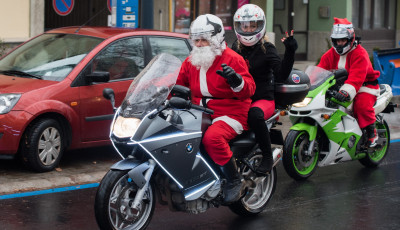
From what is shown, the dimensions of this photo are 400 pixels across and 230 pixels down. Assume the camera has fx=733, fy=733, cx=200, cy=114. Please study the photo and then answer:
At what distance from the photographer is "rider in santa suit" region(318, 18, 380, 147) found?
27.3 feet

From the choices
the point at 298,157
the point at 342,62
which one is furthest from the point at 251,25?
the point at 342,62

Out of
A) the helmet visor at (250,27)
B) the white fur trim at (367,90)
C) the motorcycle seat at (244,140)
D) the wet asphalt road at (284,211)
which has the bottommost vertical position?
the wet asphalt road at (284,211)

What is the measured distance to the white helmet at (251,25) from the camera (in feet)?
22.1

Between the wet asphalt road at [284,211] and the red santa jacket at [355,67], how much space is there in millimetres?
1087

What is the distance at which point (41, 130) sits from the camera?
8.08 meters

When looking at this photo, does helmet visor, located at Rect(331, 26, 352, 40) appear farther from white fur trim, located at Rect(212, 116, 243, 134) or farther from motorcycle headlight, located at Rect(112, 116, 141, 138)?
motorcycle headlight, located at Rect(112, 116, 141, 138)

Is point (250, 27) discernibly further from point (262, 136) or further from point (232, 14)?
point (232, 14)

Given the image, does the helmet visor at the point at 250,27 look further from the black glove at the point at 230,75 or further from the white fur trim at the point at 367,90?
the white fur trim at the point at 367,90

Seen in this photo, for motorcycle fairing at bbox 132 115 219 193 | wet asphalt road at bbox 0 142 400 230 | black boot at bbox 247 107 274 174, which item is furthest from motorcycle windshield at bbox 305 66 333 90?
motorcycle fairing at bbox 132 115 219 193

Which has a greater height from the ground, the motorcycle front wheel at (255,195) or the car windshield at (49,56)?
the car windshield at (49,56)

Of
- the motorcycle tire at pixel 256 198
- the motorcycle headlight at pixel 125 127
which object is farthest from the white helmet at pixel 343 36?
the motorcycle headlight at pixel 125 127

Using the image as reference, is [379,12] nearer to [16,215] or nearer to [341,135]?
[341,135]

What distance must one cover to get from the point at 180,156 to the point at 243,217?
1.38m

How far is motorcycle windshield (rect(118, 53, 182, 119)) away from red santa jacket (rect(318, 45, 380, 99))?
10.2ft
